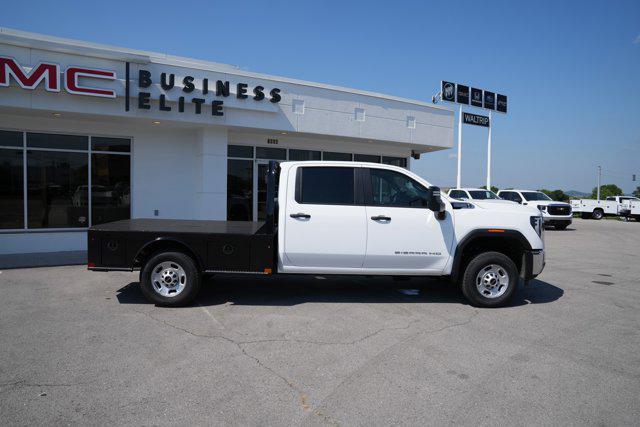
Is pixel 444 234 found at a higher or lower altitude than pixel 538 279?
higher

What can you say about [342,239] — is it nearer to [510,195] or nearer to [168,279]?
[168,279]

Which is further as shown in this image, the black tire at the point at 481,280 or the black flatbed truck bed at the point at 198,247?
the black tire at the point at 481,280

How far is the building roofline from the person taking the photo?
10055 millimetres

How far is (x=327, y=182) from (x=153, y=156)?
7.70 metres

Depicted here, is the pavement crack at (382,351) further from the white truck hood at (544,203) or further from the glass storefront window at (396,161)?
the white truck hood at (544,203)

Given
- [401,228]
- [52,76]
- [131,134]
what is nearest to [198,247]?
[401,228]

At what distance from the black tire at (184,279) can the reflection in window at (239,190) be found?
7236mm

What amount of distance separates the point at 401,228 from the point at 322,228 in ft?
3.80

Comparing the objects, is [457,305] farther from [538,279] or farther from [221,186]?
[221,186]

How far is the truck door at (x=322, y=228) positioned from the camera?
21.5 feet

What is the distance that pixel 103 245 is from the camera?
6520mm

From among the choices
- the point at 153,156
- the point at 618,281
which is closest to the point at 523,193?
the point at 618,281

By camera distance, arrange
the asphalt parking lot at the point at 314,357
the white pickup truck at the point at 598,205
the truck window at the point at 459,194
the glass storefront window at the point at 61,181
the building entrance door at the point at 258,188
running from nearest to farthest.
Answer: the asphalt parking lot at the point at 314,357 → the glass storefront window at the point at 61,181 → the building entrance door at the point at 258,188 → the truck window at the point at 459,194 → the white pickup truck at the point at 598,205

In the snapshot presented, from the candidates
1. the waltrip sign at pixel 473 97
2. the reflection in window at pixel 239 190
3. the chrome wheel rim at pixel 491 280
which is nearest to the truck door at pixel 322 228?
the chrome wheel rim at pixel 491 280
